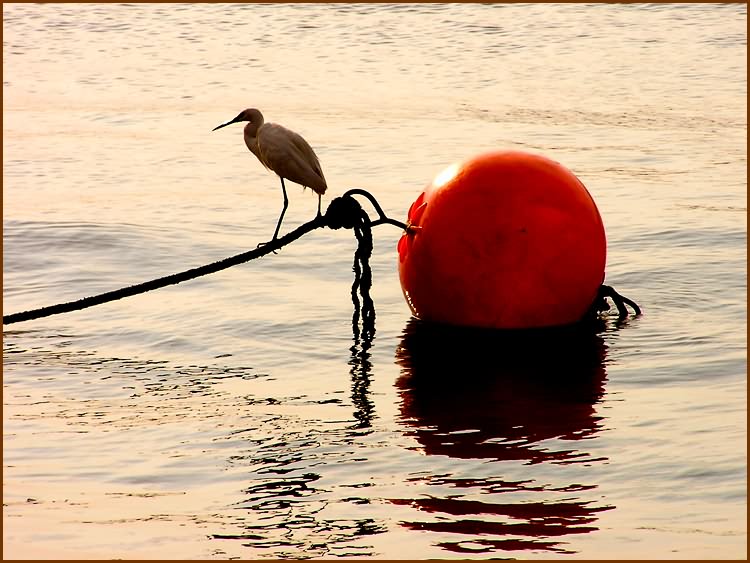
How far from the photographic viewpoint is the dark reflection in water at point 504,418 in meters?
7.29

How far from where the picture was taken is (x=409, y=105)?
794 inches

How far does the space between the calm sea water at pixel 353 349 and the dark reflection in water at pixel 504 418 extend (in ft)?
0.08

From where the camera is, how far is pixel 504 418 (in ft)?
29.1

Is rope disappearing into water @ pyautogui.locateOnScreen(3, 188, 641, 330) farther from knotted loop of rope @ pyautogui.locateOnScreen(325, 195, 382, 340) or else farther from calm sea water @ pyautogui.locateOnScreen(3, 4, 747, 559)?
calm sea water @ pyautogui.locateOnScreen(3, 4, 747, 559)

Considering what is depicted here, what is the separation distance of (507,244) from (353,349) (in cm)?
137

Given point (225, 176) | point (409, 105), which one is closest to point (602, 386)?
point (225, 176)

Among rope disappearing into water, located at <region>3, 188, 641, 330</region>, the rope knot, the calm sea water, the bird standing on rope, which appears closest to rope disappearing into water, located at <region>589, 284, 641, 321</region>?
rope disappearing into water, located at <region>3, 188, 641, 330</region>

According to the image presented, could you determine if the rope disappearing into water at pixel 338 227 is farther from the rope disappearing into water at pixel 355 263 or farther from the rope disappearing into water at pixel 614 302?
the rope disappearing into water at pixel 614 302

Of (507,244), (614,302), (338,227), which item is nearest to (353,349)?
(338,227)

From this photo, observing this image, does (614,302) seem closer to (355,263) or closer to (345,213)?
(355,263)

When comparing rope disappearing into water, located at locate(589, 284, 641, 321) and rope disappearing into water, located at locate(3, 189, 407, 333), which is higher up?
rope disappearing into water, located at locate(3, 189, 407, 333)

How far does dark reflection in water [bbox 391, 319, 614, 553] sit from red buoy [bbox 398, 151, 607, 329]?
23cm

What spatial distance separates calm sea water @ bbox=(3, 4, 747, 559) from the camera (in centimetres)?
746

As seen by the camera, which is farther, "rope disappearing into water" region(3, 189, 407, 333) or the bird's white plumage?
the bird's white plumage
